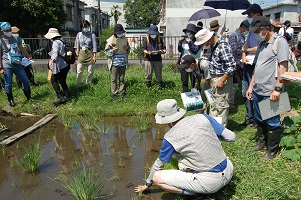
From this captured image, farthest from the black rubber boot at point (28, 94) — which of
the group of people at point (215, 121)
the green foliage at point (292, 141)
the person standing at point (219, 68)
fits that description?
the green foliage at point (292, 141)

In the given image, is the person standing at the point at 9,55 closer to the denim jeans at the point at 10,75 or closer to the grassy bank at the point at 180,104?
the denim jeans at the point at 10,75

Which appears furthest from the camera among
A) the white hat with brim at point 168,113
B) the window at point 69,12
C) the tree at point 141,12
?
the tree at point 141,12

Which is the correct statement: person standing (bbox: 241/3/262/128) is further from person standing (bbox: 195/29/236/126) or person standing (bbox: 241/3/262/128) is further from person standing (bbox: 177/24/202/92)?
person standing (bbox: 177/24/202/92)

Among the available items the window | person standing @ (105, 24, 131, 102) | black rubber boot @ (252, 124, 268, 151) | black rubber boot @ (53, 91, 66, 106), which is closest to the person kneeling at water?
black rubber boot @ (252, 124, 268, 151)

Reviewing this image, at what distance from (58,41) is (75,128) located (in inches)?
87.5

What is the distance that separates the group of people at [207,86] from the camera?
2477mm

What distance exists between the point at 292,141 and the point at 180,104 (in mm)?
3074

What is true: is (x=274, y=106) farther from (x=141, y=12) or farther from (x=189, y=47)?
(x=141, y=12)

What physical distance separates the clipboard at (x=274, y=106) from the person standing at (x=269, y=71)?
0.19 ft

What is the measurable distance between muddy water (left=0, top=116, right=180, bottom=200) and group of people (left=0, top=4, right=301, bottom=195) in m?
0.39

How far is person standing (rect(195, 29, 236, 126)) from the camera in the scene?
12.5 feet

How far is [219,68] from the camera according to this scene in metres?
4.00

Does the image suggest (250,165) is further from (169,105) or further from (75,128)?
(75,128)

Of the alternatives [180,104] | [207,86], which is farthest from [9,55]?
[207,86]
